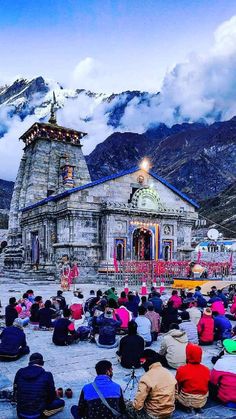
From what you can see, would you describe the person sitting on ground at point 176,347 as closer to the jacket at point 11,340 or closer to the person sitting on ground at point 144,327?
the person sitting on ground at point 144,327

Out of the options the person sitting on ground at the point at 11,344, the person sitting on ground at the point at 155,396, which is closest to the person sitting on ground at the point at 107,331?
the person sitting on ground at the point at 11,344

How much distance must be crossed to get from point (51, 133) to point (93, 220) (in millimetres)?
14551

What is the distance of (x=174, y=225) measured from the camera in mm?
30406

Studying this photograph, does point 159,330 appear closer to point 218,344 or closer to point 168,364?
point 218,344

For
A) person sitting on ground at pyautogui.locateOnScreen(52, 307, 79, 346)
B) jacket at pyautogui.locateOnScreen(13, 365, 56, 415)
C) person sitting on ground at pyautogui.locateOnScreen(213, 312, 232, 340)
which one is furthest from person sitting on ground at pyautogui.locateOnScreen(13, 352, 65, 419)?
person sitting on ground at pyautogui.locateOnScreen(213, 312, 232, 340)

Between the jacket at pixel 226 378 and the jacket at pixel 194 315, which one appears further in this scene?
the jacket at pixel 194 315

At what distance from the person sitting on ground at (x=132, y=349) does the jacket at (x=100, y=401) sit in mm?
2714

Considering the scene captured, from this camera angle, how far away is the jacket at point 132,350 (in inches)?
276

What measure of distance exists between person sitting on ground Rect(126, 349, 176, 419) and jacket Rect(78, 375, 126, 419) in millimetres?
620

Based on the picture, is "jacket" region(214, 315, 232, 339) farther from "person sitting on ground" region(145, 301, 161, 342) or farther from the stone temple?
the stone temple

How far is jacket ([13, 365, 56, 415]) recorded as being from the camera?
473 centimetres

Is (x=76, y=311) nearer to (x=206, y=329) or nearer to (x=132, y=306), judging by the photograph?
(x=132, y=306)

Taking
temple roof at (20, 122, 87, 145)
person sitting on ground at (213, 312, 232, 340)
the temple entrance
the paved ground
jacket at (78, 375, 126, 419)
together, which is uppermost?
temple roof at (20, 122, 87, 145)

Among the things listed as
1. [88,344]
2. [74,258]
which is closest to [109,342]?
[88,344]
